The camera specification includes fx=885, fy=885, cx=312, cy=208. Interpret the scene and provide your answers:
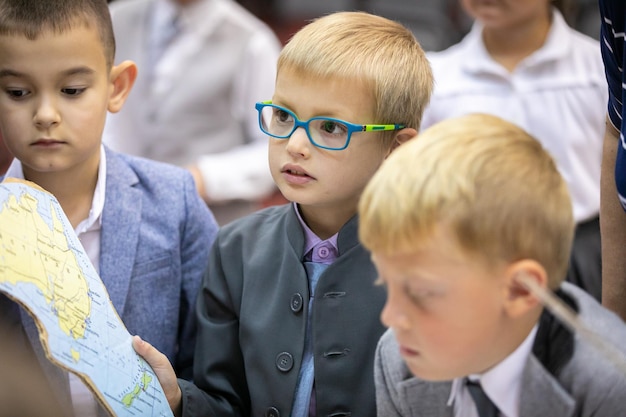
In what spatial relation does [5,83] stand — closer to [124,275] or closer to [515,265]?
[124,275]

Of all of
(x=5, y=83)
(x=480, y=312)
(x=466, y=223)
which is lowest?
(x=480, y=312)

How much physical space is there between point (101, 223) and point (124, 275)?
0.10 metres

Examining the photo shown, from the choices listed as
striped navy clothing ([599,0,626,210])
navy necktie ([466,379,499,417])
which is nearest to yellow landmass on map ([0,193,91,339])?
navy necktie ([466,379,499,417])

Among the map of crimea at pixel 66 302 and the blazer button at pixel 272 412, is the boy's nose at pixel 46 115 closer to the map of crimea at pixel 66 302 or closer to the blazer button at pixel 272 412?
the map of crimea at pixel 66 302

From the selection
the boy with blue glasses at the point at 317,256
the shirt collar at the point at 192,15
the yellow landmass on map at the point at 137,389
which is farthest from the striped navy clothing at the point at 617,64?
the shirt collar at the point at 192,15

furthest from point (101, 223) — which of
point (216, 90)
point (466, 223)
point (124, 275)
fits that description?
point (216, 90)

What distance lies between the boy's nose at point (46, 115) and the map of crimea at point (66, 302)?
157 mm

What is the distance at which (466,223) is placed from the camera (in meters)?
0.98

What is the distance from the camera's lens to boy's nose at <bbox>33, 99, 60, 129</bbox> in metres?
1.34

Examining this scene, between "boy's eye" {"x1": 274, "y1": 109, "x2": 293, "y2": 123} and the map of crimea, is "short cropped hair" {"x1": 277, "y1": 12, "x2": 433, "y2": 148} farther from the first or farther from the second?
the map of crimea

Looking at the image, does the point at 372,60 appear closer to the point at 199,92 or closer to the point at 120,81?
the point at 120,81

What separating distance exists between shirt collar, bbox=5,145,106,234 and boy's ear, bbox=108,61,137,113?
0.35ft

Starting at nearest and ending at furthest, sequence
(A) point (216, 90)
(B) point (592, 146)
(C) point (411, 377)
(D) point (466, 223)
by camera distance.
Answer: (D) point (466, 223)
(C) point (411, 377)
(B) point (592, 146)
(A) point (216, 90)

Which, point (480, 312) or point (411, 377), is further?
point (411, 377)
